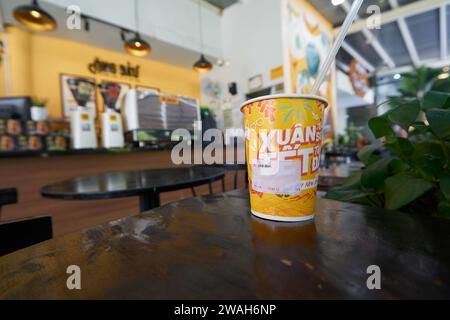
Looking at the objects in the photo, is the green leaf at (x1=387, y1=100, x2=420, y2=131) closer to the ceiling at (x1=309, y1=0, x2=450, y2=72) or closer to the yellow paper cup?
the yellow paper cup

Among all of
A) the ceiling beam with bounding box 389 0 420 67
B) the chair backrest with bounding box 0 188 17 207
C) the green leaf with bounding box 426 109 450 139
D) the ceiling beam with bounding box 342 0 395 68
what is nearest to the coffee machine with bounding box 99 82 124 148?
the chair backrest with bounding box 0 188 17 207

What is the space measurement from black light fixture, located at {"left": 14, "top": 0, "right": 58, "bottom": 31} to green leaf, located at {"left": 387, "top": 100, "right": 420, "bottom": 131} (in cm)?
270

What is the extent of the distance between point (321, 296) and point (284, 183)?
218mm

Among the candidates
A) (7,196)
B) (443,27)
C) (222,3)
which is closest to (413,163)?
(7,196)

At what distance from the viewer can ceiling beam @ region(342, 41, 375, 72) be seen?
526 centimetres

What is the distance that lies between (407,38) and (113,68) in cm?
625

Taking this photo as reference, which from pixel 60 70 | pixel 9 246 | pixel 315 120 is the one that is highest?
pixel 60 70

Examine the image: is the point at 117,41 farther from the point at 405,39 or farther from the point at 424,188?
the point at 405,39

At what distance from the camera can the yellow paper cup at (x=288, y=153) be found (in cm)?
38

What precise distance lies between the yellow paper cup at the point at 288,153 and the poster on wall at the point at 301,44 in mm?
3175
